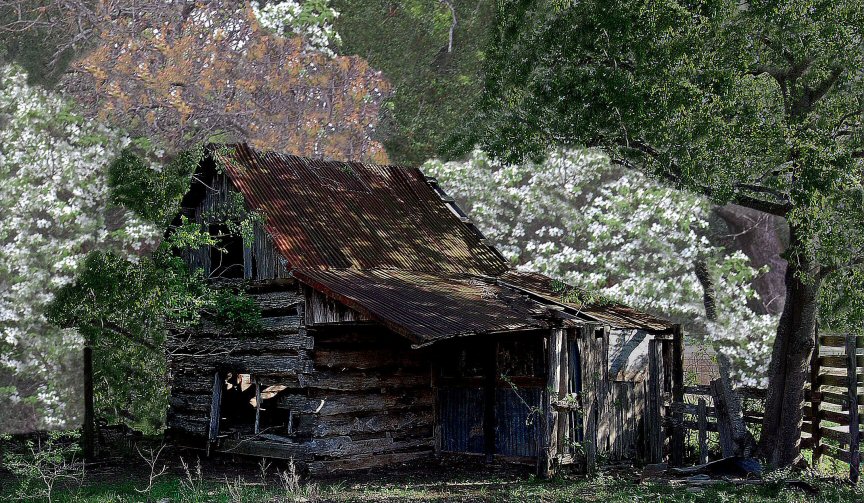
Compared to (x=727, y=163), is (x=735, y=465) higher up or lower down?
lower down

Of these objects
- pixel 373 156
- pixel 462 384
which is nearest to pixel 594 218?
pixel 373 156

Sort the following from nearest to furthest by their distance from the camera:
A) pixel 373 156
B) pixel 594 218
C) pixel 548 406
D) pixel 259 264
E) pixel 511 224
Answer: pixel 548 406 < pixel 259 264 < pixel 594 218 < pixel 511 224 < pixel 373 156

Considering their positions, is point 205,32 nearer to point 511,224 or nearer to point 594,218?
point 511,224

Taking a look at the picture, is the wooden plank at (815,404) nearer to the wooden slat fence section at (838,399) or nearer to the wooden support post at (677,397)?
the wooden slat fence section at (838,399)

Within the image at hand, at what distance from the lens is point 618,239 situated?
30.9 metres

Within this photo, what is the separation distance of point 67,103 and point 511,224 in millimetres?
15455

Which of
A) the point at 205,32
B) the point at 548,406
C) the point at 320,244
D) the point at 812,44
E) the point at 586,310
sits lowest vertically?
the point at 548,406

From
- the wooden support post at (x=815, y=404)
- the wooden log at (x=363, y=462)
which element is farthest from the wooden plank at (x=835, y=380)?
the wooden log at (x=363, y=462)

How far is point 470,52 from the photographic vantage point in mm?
40594

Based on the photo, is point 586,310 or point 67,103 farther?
point 67,103

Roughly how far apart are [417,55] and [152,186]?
71.3ft

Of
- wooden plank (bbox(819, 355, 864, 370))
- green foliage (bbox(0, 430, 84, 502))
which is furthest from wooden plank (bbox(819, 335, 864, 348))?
green foliage (bbox(0, 430, 84, 502))

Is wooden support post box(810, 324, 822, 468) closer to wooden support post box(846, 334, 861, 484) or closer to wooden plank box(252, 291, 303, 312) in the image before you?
wooden support post box(846, 334, 861, 484)

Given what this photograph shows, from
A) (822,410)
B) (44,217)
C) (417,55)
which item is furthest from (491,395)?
(417,55)
